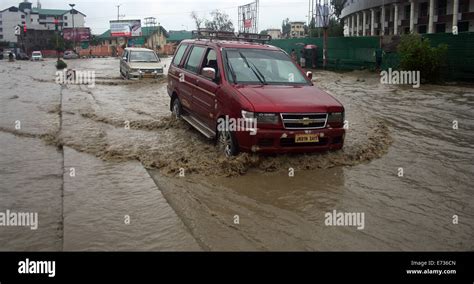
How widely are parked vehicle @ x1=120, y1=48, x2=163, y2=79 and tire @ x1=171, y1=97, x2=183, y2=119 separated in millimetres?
10273

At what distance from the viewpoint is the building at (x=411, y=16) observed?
3716cm

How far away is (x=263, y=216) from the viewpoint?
4.97 metres

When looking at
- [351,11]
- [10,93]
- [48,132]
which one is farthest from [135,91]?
[351,11]

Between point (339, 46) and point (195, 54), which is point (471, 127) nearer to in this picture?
point (195, 54)

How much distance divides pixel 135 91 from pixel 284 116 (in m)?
12.3

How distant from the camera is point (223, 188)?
5910 millimetres

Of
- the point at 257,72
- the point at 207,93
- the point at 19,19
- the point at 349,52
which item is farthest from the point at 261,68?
the point at 19,19

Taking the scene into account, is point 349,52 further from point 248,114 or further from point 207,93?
point 248,114

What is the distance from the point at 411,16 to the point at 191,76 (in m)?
40.3

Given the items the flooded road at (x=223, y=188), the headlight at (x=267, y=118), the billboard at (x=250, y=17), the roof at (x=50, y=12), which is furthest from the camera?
the roof at (x=50, y=12)

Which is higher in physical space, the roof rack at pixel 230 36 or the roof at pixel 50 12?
the roof at pixel 50 12

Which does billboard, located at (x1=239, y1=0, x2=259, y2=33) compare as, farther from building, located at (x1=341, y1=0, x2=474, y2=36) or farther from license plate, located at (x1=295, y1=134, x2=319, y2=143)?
license plate, located at (x1=295, y1=134, x2=319, y2=143)

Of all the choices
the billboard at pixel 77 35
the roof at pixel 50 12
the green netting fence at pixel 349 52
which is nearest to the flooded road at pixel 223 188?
the green netting fence at pixel 349 52

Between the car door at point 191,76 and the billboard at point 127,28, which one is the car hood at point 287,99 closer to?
the car door at point 191,76
